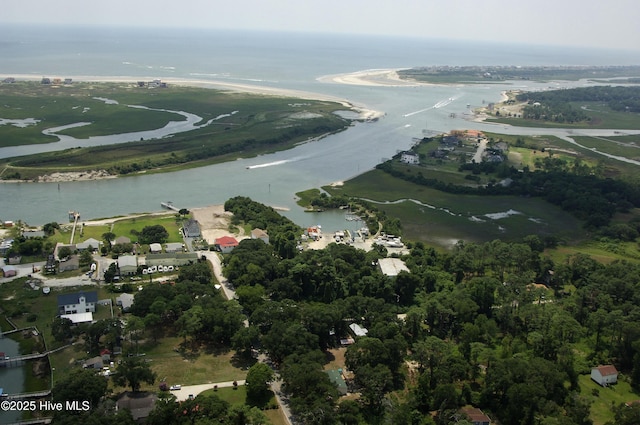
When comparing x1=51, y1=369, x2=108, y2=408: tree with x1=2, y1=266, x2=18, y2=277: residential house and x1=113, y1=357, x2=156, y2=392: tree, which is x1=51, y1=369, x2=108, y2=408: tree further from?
x1=2, y1=266, x2=18, y2=277: residential house

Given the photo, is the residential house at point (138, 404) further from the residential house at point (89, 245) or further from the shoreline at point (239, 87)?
the shoreline at point (239, 87)

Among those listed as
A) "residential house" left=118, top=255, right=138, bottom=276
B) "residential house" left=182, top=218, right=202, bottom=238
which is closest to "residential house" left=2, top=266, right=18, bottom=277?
"residential house" left=118, top=255, right=138, bottom=276

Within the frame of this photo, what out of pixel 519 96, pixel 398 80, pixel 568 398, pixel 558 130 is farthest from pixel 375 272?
pixel 398 80

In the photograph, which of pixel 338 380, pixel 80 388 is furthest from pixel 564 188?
pixel 80 388

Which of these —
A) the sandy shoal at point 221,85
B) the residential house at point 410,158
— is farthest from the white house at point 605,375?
the sandy shoal at point 221,85

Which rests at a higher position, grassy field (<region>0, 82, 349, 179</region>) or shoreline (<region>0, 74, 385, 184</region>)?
shoreline (<region>0, 74, 385, 184</region>)

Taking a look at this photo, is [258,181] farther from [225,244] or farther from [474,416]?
[474,416]
